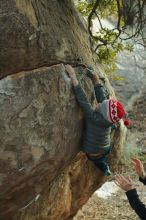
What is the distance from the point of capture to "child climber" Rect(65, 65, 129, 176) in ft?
23.3

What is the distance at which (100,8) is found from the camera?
10.8 meters

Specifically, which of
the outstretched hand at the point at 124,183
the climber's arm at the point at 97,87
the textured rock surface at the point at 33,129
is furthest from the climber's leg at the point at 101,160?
the outstretched hand at the point at 124,183

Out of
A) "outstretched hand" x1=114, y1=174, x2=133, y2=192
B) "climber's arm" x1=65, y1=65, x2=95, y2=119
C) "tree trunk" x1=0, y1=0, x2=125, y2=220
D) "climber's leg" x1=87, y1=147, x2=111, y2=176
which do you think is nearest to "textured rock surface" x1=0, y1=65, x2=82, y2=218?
"tree trunk" x1=0, y1=0, x2=125, y2=220

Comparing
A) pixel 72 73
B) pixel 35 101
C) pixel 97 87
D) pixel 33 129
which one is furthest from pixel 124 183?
pixel 97 87

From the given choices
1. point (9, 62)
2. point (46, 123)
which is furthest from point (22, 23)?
point (46, 123)

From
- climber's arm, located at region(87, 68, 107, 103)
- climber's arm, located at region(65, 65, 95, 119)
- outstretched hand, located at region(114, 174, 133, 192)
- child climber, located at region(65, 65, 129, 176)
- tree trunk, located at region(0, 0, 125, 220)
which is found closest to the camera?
outstretched hand, located at region(114, 174, 133, 192)

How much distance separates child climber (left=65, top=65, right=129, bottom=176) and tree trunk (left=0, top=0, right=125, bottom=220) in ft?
0.45

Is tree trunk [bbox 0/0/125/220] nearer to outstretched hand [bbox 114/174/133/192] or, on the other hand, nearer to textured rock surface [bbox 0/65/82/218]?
textured rock surface [bbox 0/65/82/218]

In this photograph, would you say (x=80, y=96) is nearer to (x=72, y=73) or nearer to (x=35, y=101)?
(x=72, y=73)

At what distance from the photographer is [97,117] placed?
7.20m

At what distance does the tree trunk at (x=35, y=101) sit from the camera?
21.7 feet

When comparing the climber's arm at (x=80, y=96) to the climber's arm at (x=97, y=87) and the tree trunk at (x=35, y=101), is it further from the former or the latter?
the climber's arm at (x=97, y=87)

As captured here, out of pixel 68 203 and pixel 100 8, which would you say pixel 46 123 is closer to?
pixel 68 203

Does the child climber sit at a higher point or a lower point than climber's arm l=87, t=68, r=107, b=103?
lower
